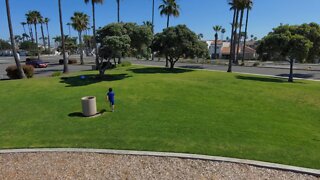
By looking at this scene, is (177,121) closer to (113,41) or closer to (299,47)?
(113,41)

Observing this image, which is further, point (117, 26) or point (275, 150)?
point (117, 26)

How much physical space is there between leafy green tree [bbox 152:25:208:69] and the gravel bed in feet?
84.3

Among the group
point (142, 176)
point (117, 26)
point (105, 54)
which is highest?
point (117, 26)

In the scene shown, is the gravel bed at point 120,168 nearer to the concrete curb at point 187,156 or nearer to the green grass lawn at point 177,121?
the concrete curb at point 187,156

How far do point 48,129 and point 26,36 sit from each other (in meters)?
167

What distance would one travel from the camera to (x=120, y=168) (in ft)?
24.8

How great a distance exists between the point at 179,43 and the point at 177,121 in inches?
877

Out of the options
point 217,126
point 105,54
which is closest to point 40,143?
point 217,126

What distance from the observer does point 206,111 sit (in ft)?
44.8

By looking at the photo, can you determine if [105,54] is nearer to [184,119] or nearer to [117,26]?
[117,26]

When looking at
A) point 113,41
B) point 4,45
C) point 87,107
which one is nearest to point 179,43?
point 113,41

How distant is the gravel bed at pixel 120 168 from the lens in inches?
280

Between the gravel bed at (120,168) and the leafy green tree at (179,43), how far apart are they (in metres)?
25.7

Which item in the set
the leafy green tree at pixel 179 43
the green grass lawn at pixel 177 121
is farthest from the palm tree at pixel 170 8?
the green grass lawn at pixel 177 121
